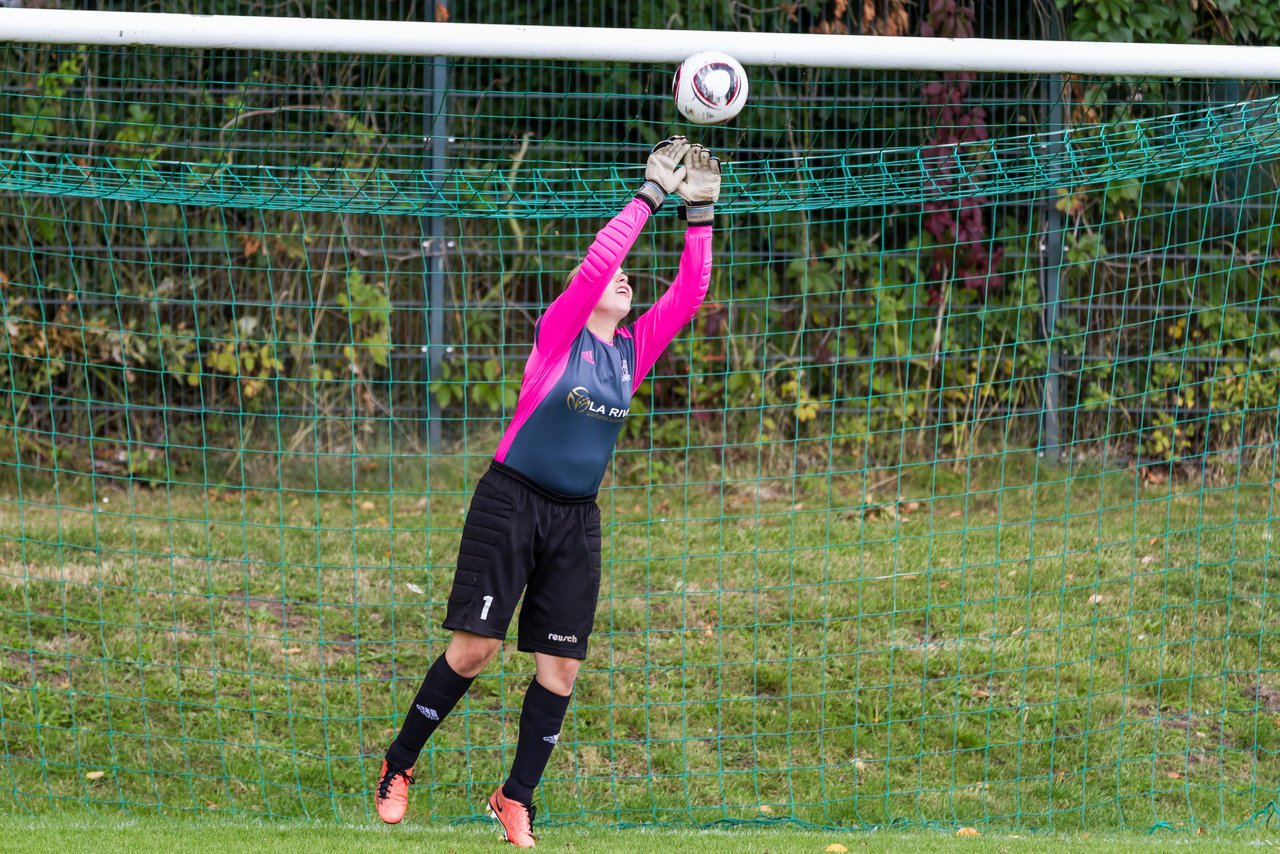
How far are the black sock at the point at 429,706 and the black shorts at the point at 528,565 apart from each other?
0.19 metres

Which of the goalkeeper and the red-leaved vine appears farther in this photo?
the red-leaved vine

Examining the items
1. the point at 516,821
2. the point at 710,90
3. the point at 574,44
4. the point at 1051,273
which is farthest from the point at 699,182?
the point at 1051,273

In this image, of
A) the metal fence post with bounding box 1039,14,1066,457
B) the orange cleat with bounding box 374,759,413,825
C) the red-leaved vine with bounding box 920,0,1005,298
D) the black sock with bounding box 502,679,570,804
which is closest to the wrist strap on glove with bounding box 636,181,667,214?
the black sock with bounding box 502,679,570,804

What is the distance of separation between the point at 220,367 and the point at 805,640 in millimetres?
3948

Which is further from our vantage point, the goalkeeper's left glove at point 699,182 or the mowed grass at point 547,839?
the mowed grass at point 547,839

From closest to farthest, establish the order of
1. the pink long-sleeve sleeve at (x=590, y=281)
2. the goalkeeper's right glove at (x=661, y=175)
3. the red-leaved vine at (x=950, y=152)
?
the pink long-sleeve sleeve at (x=590, y=281) < the goalkeeper's right glove at (x=661, y=175) < the red-leaved vine at (x=950, y=152)

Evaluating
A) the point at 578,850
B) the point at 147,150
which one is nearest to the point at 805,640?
the point at 578,850

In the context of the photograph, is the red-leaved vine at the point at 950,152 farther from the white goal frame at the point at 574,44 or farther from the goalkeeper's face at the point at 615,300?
the goalkeeper's face at the point at 615,300

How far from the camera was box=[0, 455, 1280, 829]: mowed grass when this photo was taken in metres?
5.03

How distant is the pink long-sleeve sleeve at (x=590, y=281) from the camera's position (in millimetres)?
3785

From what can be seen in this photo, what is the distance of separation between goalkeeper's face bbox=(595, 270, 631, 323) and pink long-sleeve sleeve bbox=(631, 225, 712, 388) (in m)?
0.10

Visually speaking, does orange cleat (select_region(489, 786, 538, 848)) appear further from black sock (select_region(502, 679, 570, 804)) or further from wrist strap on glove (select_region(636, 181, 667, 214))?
wrist strap on glove (select_region(636, 181, 667, 214))

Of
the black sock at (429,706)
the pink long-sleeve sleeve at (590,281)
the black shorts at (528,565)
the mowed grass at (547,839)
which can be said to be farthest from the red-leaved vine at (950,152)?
the black sock at (429,706)

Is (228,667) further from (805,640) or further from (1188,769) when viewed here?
(1188,769)
